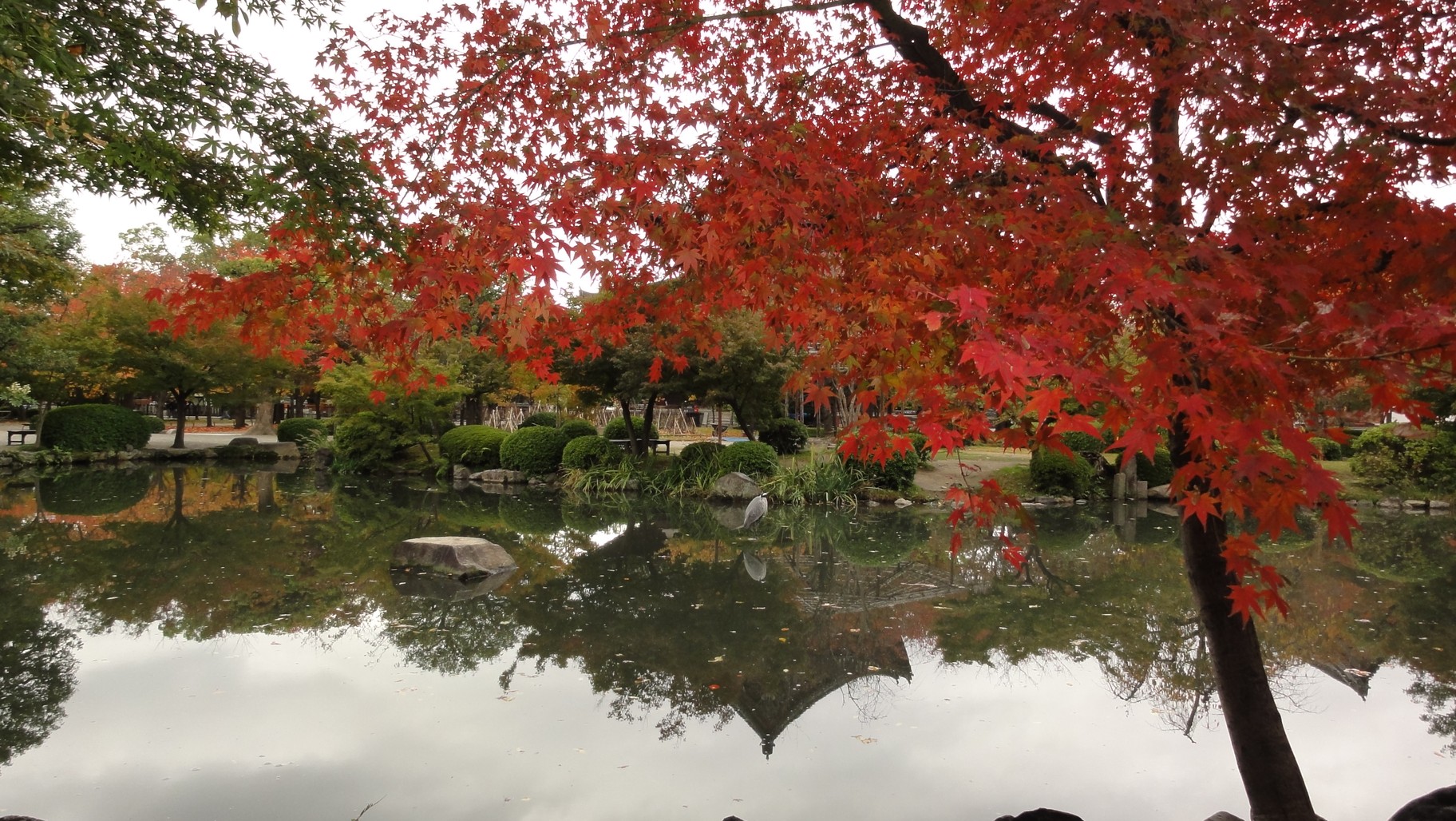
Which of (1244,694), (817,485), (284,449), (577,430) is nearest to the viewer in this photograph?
(1244,694)

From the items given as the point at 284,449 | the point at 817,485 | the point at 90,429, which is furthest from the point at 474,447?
the point at 90,429

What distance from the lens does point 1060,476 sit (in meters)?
15.1

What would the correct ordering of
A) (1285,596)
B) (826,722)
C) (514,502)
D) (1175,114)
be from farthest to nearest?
1. (514,502)
2. (1285,596)
3. (826,722)
4. (1175,114)

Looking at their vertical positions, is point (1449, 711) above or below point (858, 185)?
below

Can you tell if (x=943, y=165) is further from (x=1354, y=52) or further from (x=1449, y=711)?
(x=1449, y=711)

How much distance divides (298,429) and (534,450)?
37.1ft

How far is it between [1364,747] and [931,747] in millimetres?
2306

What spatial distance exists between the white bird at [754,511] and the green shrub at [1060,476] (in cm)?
518

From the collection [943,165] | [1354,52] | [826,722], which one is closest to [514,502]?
[826,722]

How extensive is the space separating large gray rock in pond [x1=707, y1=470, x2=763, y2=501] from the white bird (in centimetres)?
110

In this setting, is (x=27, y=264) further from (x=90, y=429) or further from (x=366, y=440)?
(x=90, y=429)

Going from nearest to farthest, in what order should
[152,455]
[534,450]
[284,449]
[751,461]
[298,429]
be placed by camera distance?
[751,461]
[534,450]
[152,455]
[284,449]
[298,429]

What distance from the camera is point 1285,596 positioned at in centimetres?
739

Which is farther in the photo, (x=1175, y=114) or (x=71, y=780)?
(x=71, y=780)
